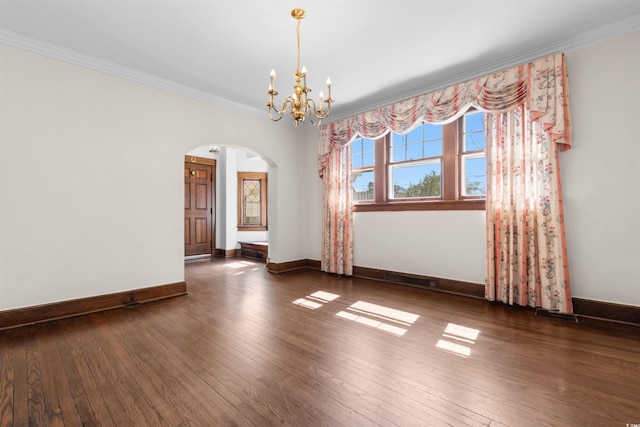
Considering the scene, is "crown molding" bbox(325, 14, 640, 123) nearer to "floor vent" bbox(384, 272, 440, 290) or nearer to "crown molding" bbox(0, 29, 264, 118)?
"floor vent" bbox(384, 272, 440, 290)

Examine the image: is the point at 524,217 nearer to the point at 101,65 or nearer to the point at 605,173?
the point at 605,173

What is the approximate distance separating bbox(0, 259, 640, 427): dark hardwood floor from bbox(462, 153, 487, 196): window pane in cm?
149

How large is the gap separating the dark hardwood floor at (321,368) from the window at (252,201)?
4468mm

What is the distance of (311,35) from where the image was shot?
109 inches

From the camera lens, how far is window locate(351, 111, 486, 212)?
12.3ft

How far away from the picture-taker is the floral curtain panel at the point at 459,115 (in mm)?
2936

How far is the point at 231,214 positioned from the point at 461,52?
6.19m

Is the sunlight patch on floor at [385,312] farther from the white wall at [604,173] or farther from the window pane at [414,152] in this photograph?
the window pane at [414,152]

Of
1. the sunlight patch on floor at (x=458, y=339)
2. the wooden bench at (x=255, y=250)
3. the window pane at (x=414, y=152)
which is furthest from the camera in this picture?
the wooden bench at (x=255, y=250)

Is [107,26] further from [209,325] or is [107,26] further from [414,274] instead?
[414,274]

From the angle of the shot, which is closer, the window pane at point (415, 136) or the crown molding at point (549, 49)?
the crown molding at point (549, 49)

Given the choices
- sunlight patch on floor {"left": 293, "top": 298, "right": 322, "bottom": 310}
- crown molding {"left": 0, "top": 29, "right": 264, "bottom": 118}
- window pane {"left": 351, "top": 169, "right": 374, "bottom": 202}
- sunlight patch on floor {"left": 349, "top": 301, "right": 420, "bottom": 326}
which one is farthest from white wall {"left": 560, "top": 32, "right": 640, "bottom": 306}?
crown molding {"left": 0, "top": 29, "right": 264, "bottom": 118}

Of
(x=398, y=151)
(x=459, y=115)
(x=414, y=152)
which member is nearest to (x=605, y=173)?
(x=459, y=115)

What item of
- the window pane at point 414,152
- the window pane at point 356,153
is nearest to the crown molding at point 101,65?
the window pane at point 356,153
